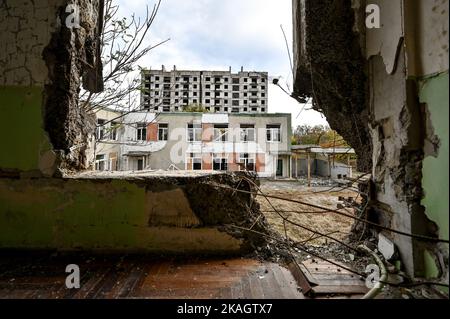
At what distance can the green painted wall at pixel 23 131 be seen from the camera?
76.7 inches

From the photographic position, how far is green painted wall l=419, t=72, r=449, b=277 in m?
1.17

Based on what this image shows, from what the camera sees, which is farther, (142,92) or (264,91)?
(264,91)

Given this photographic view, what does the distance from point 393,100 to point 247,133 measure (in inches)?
426

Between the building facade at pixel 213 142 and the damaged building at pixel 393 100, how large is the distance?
30.2 feet

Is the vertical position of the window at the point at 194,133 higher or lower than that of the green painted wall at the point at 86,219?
higher

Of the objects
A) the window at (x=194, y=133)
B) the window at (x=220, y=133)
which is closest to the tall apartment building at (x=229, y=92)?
the window at (x=194, y=133)

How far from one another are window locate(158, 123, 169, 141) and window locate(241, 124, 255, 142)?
11.6ft

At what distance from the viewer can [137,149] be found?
1156 centimetres

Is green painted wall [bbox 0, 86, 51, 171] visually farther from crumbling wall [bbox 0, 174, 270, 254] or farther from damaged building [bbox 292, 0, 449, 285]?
damaged building [bbox 292, 0, 449, 285]

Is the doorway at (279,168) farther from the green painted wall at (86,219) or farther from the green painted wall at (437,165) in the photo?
the green painted wall at (437,165)

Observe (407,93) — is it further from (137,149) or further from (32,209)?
(137,149)

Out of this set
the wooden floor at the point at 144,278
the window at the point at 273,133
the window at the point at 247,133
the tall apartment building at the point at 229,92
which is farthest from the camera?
the tall apartment building at the point at 229,92
